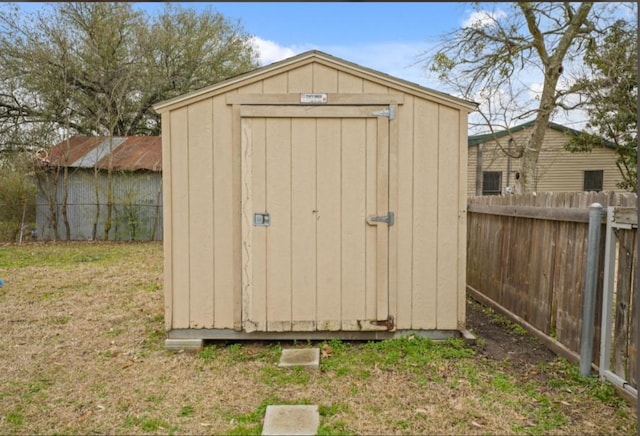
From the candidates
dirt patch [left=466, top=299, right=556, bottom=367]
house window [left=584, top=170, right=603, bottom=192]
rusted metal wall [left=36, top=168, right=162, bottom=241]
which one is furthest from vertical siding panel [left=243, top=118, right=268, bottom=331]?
house window [left=584, top=170, right=603, bottom=192]

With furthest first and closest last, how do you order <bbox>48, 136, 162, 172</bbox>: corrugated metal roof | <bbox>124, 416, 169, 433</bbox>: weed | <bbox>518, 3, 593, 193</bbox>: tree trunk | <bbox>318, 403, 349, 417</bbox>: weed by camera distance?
<bbox>48, 136, 162, 172</bbox>: corrugated metal roof < <bbox>518, 3, 593, 193</bbox>: tree trunk < <bbox>318, 403, 349, 417</bbox>: weed < <bbox>124, 416, 169, 433</bbox>: weed

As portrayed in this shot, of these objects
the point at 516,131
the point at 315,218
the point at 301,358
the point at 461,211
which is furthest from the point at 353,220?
the point at 516,131

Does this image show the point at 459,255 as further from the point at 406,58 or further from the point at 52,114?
the point at 52,114

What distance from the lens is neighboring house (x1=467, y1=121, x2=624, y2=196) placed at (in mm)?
15523

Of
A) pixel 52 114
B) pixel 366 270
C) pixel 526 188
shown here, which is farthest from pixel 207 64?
pixel 366 270

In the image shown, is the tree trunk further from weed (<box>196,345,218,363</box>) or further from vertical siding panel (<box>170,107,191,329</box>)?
weed (<box>196,345,218,363</box>)

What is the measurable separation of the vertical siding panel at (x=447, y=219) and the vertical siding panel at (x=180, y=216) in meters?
2.15

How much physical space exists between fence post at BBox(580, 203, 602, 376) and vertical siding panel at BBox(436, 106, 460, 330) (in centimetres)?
104

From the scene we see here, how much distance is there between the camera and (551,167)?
15945mm

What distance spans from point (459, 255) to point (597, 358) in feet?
4.10

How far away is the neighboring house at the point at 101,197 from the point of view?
1234 centimetres

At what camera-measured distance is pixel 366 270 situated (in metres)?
3.91

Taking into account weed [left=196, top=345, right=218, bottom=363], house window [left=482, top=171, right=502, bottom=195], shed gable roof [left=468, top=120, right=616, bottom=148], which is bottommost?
weed [left=196, top=345, right=218, bottom=363]

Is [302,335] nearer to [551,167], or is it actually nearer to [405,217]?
[405,217]
